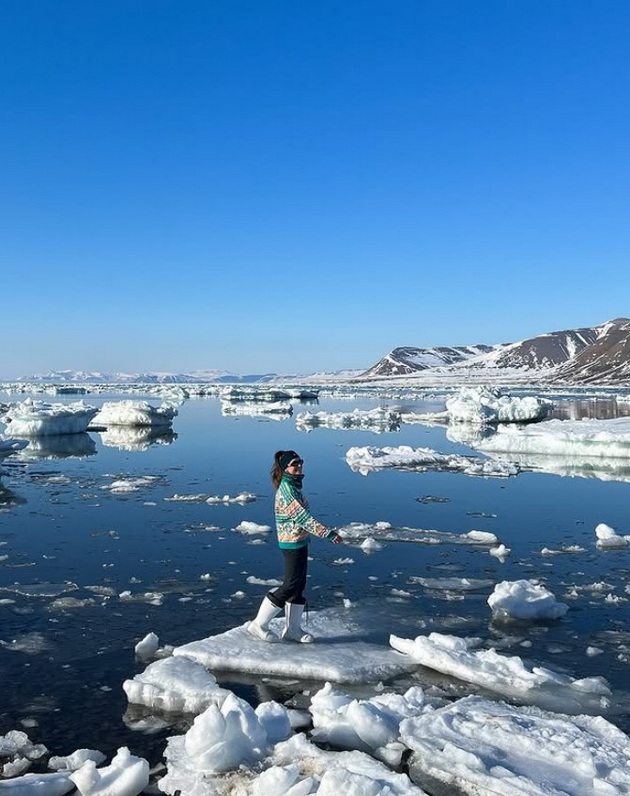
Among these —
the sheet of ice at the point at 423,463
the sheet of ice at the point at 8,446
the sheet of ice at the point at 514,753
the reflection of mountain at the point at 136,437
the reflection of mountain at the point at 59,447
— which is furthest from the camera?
the reflection of mountain at the point at 136,437

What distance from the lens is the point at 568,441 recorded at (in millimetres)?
22484

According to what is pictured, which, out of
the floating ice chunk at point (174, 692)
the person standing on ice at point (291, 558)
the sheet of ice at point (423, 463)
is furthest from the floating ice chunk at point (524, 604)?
the sheet of ice at point (423, 463)

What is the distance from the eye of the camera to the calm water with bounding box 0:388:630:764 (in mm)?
5516

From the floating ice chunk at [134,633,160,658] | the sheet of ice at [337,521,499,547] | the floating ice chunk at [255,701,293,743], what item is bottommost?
the sheet of ice at [337,521,499,547]

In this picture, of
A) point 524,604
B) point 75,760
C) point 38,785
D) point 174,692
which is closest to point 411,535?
point 524,604

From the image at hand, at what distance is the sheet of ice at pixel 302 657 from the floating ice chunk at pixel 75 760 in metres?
1.44

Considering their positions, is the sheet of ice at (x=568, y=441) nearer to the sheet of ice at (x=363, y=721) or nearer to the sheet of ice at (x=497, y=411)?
the sheet of ice at (x=497, y=411)

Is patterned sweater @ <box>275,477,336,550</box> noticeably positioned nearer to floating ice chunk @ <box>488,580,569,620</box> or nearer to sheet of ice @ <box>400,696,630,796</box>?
sheet of ice @ <box>400,696,630,796</box>

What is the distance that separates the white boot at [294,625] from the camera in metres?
6.32

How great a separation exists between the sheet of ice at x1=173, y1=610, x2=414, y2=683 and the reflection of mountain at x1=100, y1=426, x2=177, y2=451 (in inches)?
802

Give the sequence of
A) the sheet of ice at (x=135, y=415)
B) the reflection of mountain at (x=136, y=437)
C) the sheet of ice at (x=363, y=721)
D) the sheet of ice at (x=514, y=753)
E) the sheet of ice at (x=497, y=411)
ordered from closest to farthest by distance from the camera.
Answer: the sheet of ice at (x=514, y=753) < the sheet of ice at (x=363, y=721) < the reflection of mountain at (x=136, y=437) < the sheet of ice at (x=135, y=415) < the sheet of ice at (x=497, y=411)

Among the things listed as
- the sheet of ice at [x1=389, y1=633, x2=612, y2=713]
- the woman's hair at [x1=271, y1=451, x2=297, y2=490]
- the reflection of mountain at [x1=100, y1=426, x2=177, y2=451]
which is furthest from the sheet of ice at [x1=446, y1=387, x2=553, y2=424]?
the sheet of ice at [x1=389, y1=633, x2=612, y2=713]

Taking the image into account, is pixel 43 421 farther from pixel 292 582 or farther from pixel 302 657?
pixel 302 657

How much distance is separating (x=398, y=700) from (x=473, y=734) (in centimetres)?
65
